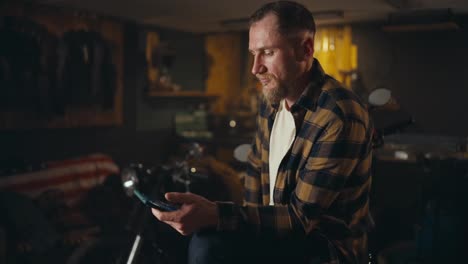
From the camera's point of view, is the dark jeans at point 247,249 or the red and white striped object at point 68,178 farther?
the red and white striped object at point 68,178

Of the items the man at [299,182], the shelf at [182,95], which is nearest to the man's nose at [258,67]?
the man at [299,182]

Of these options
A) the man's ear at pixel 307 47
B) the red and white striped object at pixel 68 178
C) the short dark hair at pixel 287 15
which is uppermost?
the short dark hair at pixel 287 15

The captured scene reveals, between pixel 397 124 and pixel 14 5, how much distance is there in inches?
116

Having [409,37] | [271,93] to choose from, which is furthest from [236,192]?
[409,37]

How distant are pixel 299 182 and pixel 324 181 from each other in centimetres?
9

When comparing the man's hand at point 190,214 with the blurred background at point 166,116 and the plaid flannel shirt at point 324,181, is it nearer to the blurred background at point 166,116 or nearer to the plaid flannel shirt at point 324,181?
the plaid flannel shirt at point 324,181

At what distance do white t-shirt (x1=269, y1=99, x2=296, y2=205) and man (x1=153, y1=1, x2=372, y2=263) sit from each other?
1 centimetres

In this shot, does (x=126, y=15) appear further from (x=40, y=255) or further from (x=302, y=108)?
(x=302, y=108)

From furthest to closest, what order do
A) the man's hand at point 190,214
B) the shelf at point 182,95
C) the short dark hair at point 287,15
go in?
the shelf at point 182,95
the short dark hair at point 287,15
the man's hand at point 190,214

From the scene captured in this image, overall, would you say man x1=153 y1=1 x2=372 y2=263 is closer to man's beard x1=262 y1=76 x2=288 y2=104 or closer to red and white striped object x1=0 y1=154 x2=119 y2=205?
man's beard x1=262 y1=76 x2=288 y2=104

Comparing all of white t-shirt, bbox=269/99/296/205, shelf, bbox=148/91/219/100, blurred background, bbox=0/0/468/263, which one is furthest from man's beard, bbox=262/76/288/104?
shelf, bbox=148/91/219/100

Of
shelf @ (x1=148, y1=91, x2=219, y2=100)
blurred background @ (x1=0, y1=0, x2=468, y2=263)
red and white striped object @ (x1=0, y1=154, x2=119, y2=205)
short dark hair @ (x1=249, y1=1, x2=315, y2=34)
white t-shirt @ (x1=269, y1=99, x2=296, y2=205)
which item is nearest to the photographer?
short dark hair @ (x1=249, y1=1, x2=315, y2=34)

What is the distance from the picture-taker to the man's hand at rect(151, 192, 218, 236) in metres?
1.30

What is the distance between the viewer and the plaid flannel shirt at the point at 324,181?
4.56ft
